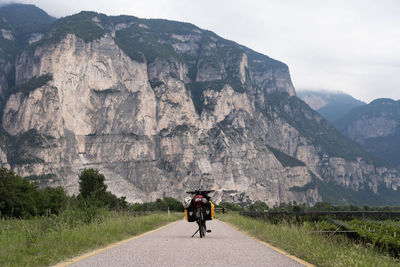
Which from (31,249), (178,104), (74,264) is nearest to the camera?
(74,264)

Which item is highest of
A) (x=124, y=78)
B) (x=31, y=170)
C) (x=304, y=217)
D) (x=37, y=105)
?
(x=124, y=78)

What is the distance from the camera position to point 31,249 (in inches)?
359

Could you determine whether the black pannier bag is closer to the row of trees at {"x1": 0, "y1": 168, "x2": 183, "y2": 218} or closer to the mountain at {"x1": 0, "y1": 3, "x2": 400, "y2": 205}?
the row of trees at {"x1": 0, "y1": 168, "x2": 183, "y2": 218}

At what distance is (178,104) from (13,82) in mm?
70625

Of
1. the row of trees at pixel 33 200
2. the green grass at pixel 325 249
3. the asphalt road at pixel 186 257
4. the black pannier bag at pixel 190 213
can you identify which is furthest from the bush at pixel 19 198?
the asphalt road at pixel 186 257

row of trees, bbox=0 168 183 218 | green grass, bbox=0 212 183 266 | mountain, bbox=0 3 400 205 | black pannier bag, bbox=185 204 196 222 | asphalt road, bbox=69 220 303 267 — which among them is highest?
mountain, bbox=0 3 400 205

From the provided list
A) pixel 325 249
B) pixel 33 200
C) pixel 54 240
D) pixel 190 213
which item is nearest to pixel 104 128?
pixel 33 200

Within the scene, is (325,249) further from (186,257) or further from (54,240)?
(54,240)

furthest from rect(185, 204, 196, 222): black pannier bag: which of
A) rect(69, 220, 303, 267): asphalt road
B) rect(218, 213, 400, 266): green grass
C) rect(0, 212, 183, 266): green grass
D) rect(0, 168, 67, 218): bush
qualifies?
rect(0, 168, 67, 218): bush

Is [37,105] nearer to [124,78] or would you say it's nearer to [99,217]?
[124,78]

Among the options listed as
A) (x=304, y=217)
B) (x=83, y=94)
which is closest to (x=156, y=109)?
(x=83, y=94)

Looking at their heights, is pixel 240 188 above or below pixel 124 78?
below

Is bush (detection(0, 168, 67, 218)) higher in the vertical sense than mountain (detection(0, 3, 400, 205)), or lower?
lower

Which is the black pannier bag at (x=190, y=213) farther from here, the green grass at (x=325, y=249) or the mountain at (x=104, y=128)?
the mountain at (x=104, y=128)
